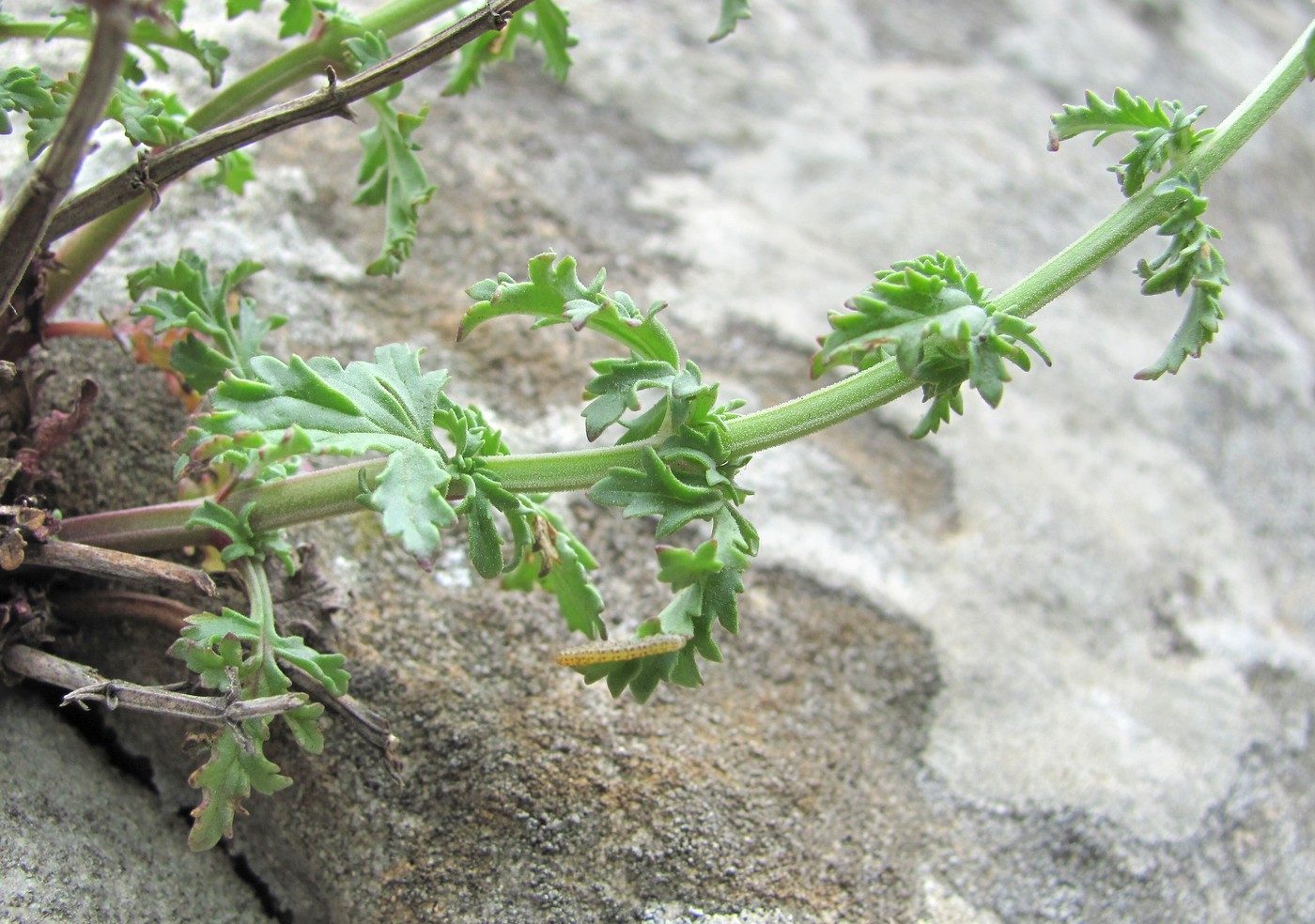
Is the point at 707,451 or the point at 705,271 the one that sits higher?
the point at 707,451

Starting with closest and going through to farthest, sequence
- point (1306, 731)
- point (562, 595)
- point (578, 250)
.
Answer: point (562, 595) < point (1306, 731) < point (578, 250)

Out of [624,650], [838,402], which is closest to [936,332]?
[838,402]

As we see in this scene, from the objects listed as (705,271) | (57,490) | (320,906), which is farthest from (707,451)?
(705,271)

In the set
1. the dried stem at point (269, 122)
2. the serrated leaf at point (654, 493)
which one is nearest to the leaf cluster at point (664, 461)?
the serrated leaf at point (654, 493)

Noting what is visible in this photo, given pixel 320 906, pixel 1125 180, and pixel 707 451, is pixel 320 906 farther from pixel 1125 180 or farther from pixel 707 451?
pixel 1125 180

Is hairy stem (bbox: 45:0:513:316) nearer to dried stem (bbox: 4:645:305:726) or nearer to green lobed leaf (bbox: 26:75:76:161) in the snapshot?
green lobed leaf (bbox: 26:75:76:161)

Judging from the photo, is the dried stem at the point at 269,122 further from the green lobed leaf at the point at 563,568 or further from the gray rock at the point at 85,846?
the gray rock at the point at 85,846
